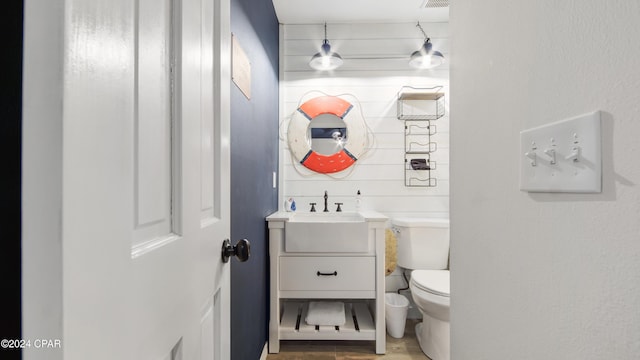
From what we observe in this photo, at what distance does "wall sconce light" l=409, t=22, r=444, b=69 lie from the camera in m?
2.10

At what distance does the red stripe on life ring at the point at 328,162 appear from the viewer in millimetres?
2246

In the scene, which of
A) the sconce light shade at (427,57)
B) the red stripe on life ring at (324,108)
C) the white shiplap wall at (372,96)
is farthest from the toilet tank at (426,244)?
the sconce light shade at (427,57)

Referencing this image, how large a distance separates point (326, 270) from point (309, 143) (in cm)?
102

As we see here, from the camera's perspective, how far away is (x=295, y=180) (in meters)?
2.27

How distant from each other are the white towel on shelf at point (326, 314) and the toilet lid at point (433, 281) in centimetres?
52

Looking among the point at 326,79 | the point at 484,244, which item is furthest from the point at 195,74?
the point at 326,79

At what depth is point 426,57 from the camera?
2119mm

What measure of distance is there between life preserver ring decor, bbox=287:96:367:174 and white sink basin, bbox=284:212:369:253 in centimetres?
63

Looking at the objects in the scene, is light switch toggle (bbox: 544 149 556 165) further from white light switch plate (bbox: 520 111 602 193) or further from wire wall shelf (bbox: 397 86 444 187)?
wire wall shelf (bbox: 397 86 444 187)

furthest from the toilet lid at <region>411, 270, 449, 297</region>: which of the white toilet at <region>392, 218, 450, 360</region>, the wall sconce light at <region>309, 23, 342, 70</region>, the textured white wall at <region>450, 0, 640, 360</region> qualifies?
the wall sconce light at <region>309, 23, 342, 70</region>

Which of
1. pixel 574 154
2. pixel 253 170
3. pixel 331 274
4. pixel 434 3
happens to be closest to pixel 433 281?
pixel 331 274

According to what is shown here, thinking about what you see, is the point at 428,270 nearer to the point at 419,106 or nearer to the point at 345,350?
the point at 345,350

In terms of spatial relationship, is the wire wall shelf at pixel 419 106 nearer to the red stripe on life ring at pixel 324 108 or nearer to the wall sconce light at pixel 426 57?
the wall sconce light at pixel 426 57
